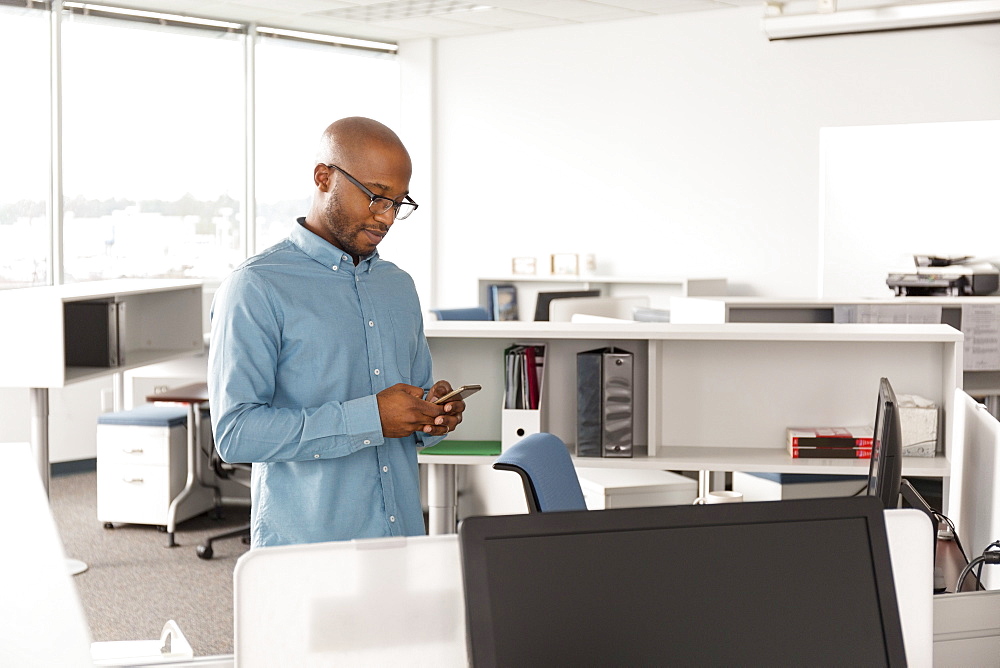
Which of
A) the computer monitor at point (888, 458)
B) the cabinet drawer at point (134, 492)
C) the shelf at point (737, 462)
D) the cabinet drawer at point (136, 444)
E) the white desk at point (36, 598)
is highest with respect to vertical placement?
the computer monitor at point (888, 458)

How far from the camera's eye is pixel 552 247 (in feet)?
27.8

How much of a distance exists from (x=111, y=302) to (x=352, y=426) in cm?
373

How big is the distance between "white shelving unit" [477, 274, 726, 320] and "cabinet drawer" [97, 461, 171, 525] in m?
3.49

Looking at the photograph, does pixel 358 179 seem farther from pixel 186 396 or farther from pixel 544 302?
pixel 544 302

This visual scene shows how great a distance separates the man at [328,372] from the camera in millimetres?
1679

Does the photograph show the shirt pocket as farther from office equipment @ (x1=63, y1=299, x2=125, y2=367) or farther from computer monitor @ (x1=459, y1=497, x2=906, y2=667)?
office equipment @ (x1=63, y1=299, x2=125, y2=367)

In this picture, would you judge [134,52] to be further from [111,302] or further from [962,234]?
[962,234]

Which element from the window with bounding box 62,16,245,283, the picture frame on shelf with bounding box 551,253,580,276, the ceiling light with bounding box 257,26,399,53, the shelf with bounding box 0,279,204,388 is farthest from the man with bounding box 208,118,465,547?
the ceiling light with bounding box 257,26,399,53

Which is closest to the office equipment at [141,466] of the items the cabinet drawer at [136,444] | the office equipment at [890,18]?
the cabinet drawer at [136,444]

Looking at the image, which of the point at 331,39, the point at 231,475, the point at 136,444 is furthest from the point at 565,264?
the point at 136,444

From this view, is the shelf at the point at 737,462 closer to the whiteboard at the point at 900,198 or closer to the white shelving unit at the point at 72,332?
the white shelving unit at the point at 72,332

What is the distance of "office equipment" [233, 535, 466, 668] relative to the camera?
0.97 meters

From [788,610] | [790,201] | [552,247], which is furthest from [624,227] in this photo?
[788,610]

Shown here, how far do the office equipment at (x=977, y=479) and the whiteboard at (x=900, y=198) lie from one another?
473 centimetres
